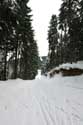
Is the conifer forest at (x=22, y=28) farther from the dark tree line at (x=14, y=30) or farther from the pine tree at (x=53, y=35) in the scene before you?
the pine tree at (x=53, y=35)

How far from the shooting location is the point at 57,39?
5053 centimetres

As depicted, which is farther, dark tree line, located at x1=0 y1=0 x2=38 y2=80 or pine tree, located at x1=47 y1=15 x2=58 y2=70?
A: pine tree, located at x1=47 y1=15 x2=58 y2=70

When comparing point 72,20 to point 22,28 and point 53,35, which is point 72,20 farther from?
point 53,35

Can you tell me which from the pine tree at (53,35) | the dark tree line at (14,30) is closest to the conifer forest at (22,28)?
the dark tree line at (14,30)

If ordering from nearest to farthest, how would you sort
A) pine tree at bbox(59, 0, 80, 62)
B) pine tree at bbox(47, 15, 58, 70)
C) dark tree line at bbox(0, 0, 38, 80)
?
dark tree line at bbox(0, 0, 38, 80) < pine tree at bbox(59, 0, 80, 62) < pine tree at bbox(47, 15, 58, 70)

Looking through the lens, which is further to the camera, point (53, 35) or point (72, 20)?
point (53, 35)

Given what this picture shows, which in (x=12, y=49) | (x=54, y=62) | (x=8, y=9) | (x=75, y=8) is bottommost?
(x=54, y=62)

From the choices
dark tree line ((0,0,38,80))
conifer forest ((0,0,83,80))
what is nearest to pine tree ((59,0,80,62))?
conifer forest ((0,0,83,80))

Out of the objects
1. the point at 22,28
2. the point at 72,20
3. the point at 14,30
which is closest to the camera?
the point at 14,30

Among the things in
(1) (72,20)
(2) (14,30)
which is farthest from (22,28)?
(1) (72,20)

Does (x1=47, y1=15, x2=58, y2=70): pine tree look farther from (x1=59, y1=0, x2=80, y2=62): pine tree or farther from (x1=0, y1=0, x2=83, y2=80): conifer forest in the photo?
(x1=59, y1=0, x2=80, y2=62): pine tree

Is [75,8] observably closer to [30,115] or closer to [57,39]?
[57,39]

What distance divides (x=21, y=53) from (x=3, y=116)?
2920 centimetres

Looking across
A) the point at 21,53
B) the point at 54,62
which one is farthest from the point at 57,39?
the point at 21,53
